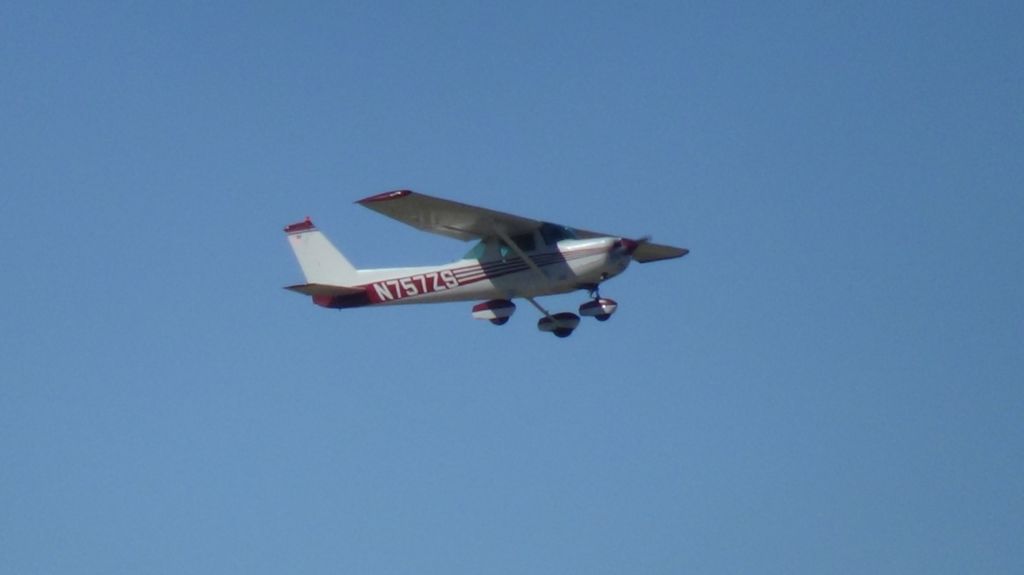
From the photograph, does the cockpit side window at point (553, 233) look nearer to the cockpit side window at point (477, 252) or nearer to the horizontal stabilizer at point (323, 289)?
the cockpit side window at point (477, 252)

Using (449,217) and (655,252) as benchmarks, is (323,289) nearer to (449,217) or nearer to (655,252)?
(449,217)

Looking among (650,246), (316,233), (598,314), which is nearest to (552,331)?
(598,314)

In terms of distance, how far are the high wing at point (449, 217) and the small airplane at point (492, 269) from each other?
2 cm

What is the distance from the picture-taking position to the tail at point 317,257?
29.6 metres

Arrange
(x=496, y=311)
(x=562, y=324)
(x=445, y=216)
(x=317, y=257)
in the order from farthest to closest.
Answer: (x=317, y=257) < (x=562, y=324) < (x=496, y=311) < (x=445, y=216)

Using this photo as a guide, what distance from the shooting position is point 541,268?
90.0ft

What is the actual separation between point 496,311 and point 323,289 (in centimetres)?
332

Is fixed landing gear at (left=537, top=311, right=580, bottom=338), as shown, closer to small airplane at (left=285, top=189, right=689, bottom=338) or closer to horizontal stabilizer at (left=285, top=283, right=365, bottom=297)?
small airplane at (left=285, top=189, right=689, bottom=338)

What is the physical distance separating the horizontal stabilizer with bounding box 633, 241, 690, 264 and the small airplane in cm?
262

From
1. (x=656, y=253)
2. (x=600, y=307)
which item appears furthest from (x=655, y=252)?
(x=600, y=307)

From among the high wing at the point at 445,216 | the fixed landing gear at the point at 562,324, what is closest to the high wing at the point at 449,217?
the high wing at the point at 445,216

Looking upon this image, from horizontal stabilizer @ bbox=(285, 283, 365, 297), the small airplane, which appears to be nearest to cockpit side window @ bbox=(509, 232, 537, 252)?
the small airplane

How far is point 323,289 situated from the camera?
28.8 metres

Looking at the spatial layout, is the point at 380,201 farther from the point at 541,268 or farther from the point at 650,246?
the point at 650,246
